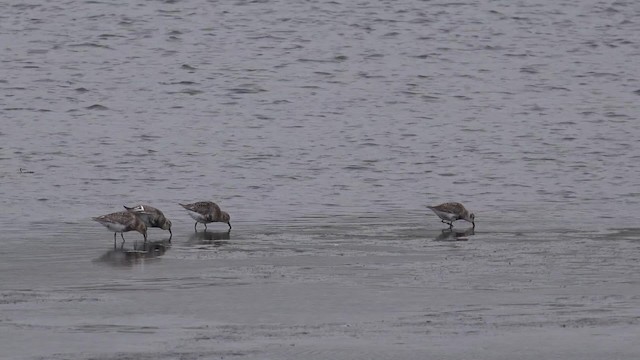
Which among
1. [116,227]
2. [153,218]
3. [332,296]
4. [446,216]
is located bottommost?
[446,216]

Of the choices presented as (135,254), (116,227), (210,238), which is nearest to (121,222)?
(116,227)

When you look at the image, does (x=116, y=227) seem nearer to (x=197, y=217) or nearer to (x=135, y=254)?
(x=135, y=254)

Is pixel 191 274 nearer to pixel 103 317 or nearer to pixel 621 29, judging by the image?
pixel 103 317

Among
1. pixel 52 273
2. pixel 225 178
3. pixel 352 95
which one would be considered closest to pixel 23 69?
pixel 352 95

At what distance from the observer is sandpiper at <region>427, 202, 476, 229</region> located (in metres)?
20.9

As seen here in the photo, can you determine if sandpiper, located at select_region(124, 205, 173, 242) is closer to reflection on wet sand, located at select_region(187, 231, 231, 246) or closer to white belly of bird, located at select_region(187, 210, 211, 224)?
reflection on wet sand, located at select_region(187, 231, 231, 246)

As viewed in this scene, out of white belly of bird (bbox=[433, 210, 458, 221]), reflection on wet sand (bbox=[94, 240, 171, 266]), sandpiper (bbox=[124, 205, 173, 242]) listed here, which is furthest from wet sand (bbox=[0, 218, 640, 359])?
white belly of bird (bbox=[433, 210, 458, 221])

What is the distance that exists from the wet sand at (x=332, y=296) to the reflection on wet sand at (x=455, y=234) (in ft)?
0.13

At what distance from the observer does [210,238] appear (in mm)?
20016

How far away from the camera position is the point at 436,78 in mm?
39750

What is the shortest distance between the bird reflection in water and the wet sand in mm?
41

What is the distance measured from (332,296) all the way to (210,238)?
16.4 ft

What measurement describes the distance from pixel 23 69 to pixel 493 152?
50.7 feet

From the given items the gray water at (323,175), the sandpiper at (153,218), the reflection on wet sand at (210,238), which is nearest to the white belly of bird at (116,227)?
the gray water at (323,175)
